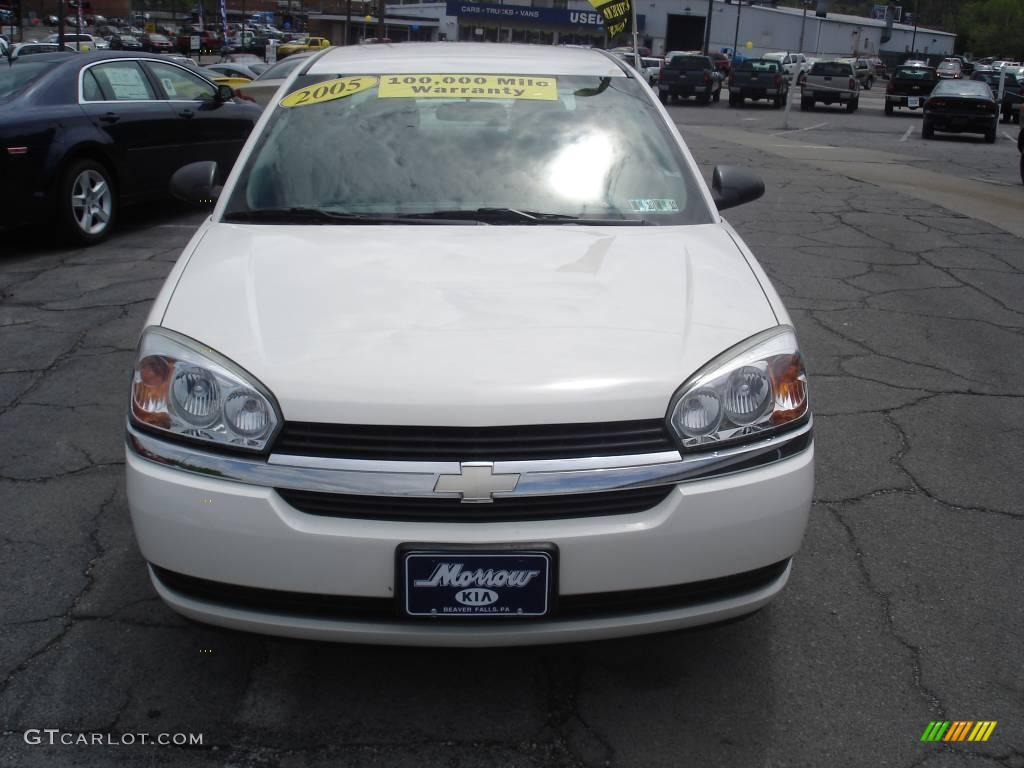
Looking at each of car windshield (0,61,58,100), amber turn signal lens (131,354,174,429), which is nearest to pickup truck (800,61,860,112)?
car windshield (0,61,58,100)

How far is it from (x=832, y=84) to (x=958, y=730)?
32.5 meters

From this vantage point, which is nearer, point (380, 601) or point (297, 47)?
point (380, 601)

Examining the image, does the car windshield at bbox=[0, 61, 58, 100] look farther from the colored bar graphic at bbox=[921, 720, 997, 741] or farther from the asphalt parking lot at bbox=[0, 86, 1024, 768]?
the colored bar graphic at bbox=[921, 720, 997, 741]

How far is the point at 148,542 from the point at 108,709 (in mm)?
521

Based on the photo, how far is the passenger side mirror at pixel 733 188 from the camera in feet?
12.5

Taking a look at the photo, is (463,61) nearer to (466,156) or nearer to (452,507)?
(466,156)

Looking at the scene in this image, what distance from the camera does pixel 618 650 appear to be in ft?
8.89

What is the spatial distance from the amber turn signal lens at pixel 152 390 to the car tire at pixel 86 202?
581 centimetres

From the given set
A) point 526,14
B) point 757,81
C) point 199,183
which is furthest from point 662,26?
point 199,183

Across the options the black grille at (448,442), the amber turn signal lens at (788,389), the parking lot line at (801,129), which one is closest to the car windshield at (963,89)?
the parking lot line at (801,129)

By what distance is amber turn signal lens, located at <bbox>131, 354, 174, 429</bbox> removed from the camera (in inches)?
89.3

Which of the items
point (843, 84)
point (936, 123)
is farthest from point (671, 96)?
point (936, 123)

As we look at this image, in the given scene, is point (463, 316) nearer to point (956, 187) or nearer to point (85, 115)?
point (85, 115)

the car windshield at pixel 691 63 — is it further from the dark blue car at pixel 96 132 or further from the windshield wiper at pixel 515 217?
the windshield wiper at pixel 515 217
